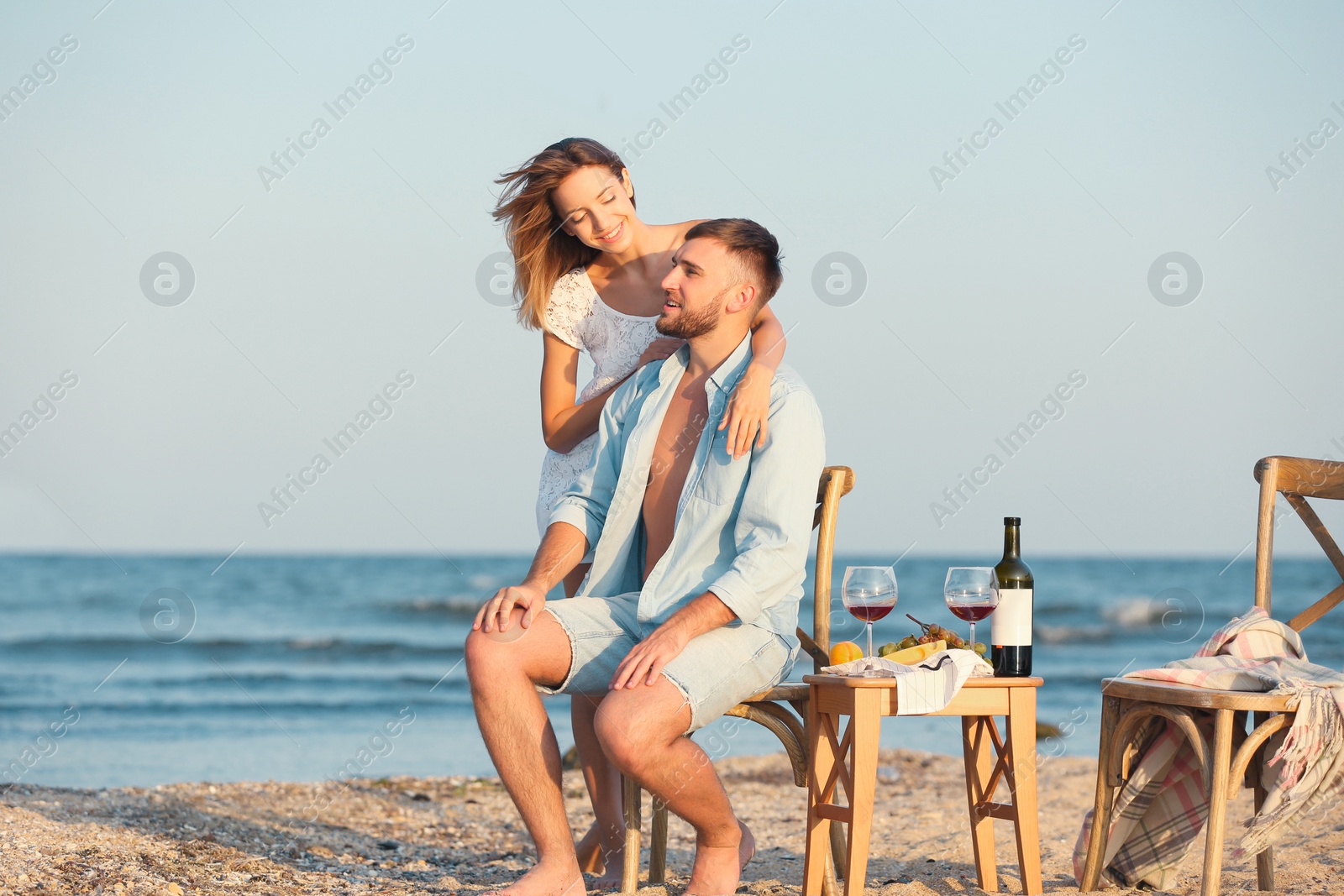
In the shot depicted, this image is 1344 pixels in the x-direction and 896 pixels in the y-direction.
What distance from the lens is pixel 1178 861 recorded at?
3.24m

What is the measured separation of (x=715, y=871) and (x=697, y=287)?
60.2 inches

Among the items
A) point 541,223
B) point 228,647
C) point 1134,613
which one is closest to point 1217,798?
point 541,223

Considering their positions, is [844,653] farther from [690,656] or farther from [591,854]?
[591,854]

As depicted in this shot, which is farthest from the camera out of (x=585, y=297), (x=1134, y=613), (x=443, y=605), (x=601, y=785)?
(x=443, y=605)

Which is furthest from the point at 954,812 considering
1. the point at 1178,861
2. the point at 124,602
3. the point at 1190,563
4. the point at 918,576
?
the point at 1190,563

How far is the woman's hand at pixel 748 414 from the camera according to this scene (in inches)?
120

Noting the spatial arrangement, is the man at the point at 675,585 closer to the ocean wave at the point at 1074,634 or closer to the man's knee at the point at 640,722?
the man's knee at the point at 640,722

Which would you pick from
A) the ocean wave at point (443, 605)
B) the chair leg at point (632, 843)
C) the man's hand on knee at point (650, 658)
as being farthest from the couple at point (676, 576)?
the ocean wave at point (443, 605)

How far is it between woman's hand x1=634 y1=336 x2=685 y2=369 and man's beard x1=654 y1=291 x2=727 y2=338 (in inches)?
8.5

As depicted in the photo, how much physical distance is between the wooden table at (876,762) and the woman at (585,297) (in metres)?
0.79

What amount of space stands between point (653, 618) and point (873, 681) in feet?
1.94

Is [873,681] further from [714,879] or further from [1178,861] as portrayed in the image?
[1178,861]

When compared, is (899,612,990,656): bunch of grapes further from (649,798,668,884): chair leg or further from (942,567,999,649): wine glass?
(649,798,668,884): chair leg

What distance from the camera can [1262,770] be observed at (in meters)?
3.05
